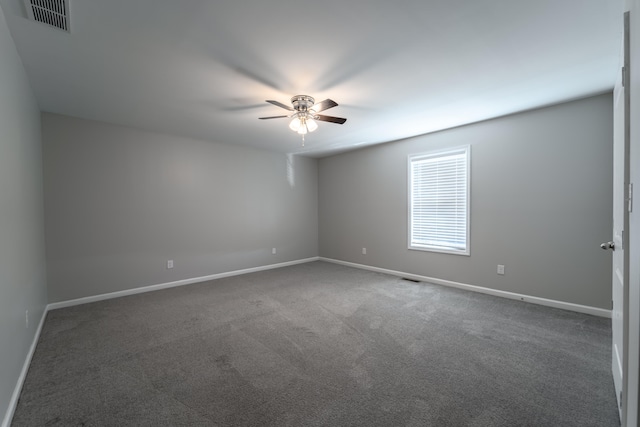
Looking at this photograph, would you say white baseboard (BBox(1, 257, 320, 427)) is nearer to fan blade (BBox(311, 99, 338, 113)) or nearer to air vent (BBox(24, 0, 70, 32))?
air vent (BBox(24, 0, 70, 32))

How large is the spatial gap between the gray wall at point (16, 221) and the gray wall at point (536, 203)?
4.65 m

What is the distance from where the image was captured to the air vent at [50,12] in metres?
1.60

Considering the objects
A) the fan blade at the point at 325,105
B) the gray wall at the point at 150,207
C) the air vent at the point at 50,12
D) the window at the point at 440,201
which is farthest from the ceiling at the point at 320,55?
the window at the point at 440,201

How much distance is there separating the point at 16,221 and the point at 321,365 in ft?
8.60

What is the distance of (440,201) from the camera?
170 inches

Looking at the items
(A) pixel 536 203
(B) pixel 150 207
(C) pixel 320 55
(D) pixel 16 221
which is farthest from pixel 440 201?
(D) pixel 16 221

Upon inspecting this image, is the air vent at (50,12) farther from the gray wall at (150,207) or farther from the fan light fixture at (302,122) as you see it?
the gray wall at (150,207)

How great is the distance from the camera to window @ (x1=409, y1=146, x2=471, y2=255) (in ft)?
13.3

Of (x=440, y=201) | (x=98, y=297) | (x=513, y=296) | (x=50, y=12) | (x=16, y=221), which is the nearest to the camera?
(x=50, y=12)

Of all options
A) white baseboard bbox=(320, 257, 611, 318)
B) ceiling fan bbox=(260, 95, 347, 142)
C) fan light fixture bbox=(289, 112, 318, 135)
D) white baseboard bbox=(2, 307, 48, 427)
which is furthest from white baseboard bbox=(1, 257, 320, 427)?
fan light fixture bbox=(289, 112, 318, 135)

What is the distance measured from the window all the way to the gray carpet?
41.3 inches

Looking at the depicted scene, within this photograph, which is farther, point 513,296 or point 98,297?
point 98,297

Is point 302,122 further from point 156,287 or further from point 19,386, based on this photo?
point 156,287

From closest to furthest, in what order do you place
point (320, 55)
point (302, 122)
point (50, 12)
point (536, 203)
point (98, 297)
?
point (50, 12) < point (320, 55) < point (302, 122) < point (536, 203) < point (98, 297)
